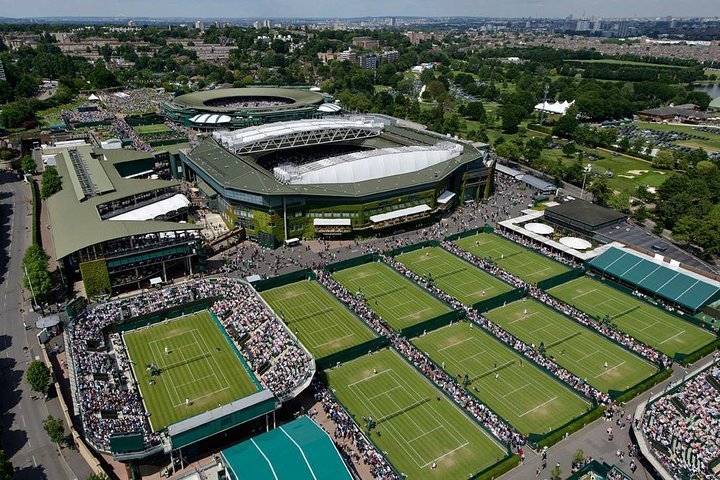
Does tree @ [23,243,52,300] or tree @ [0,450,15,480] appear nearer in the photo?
tree @ [0,450,15,480]

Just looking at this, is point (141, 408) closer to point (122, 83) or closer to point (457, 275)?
point (457, 275)

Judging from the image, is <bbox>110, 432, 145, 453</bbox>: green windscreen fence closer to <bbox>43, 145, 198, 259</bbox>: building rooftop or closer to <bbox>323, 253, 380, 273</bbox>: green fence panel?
<bbox>43, 145, 198, 259</bbox>: building rooftop

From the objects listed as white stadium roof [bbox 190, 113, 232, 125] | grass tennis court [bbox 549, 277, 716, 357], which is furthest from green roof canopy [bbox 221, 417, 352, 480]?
white stadium roof [bbox 190, 113, 232, 125]

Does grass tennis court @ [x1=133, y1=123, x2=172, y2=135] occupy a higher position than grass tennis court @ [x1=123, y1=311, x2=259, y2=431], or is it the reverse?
grass tennis court @ [x1=133, y1=123, x2=172, y2=135]

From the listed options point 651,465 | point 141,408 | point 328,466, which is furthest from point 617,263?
point 141,408

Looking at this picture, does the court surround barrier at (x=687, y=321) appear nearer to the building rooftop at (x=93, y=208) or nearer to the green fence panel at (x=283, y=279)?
the green fence panel at (x=283, y=279)

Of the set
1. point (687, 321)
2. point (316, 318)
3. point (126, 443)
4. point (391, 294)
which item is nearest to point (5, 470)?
point (126, 443)
